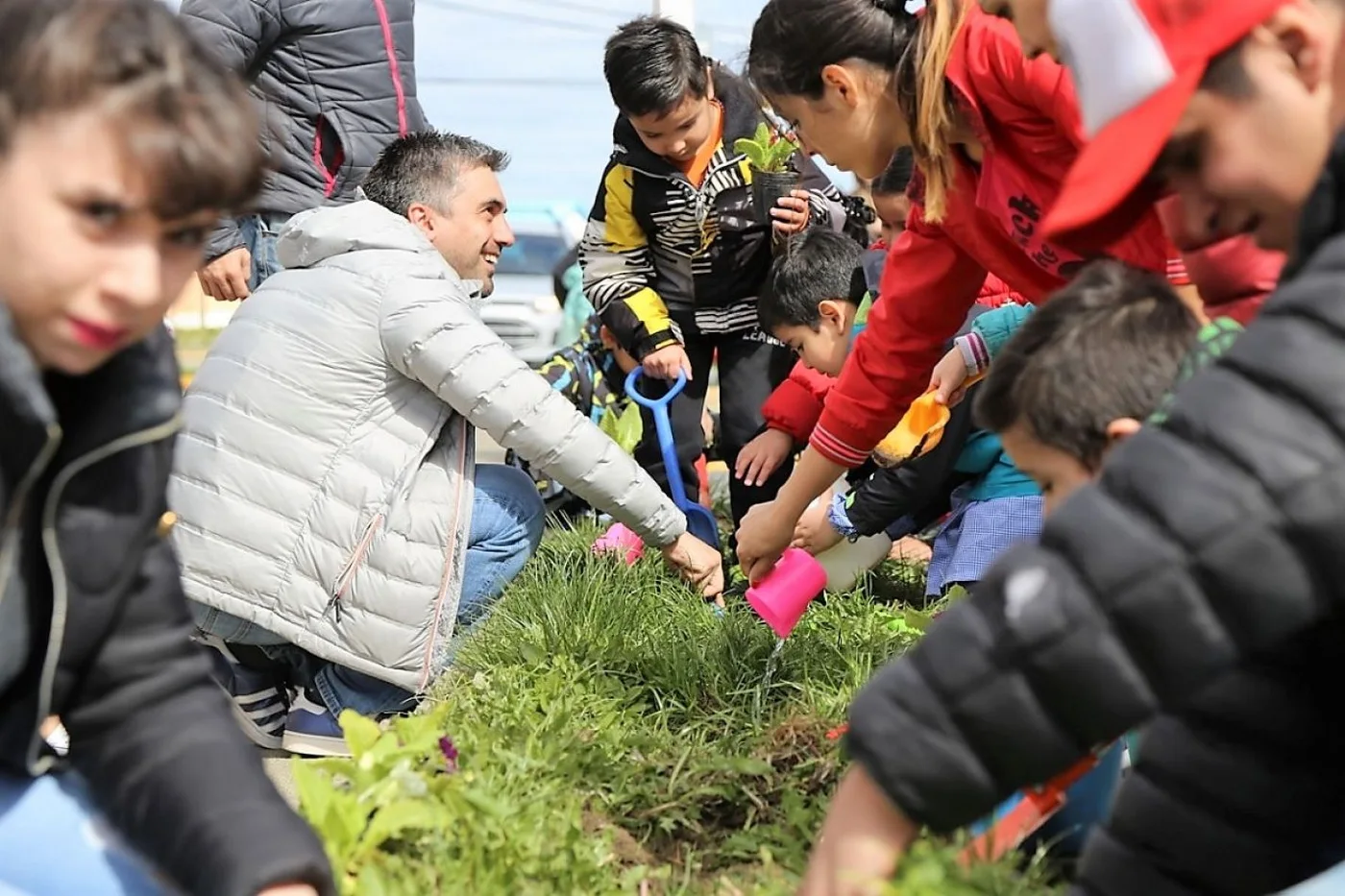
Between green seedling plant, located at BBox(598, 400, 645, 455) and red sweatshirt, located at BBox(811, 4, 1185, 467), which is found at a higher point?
red sweatshirt, located at BBox(811, 4, 1185, 467)

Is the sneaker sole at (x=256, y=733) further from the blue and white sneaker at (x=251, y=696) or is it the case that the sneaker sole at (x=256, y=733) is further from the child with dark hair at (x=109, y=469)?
the child with dark hair at (x=109, y=469)

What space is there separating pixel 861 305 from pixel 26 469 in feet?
8.82

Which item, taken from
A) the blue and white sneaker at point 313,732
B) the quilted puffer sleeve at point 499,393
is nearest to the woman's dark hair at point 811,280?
the quilted puffer sleeve at point 499,393

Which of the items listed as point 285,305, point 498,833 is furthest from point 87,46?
point 285,305

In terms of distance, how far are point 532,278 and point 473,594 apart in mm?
10899

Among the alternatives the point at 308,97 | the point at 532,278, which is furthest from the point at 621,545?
the point at 532,278

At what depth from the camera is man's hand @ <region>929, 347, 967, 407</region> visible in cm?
313

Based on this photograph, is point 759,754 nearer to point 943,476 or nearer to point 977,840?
point 977,840

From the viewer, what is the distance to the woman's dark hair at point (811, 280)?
3799 millimetres

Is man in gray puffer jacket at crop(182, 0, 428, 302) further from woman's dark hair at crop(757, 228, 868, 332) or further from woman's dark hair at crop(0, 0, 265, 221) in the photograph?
woman's dark hair at crop(0, 0, 265, 221)

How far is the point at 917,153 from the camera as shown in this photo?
7.69 ft

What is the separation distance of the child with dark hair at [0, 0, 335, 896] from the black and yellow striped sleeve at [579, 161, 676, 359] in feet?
9.19

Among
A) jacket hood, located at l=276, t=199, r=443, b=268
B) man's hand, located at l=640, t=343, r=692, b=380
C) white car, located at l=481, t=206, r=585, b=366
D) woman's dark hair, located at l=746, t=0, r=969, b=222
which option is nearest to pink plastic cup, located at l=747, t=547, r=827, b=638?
woman's dark hair, located at l=746, t=0, r=969, b=222

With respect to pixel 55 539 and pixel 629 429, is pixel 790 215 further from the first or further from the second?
pixel 55 539
